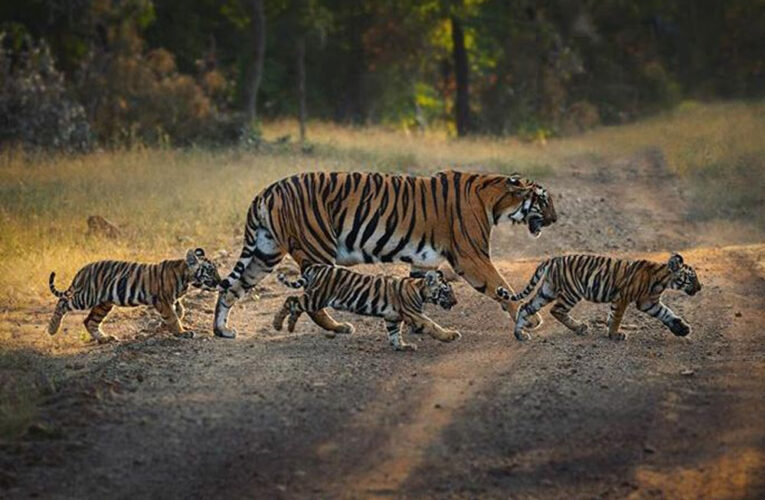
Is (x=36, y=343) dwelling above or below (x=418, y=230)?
below

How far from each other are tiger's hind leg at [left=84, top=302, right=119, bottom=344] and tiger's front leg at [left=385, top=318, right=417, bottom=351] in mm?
2243

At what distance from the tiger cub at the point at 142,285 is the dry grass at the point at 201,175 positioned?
1.84 metres

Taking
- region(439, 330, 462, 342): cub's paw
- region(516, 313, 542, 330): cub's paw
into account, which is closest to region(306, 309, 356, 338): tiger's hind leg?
region(439, 330, 462, 342): cub's paw

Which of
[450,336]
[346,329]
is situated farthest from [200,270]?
[450,336]

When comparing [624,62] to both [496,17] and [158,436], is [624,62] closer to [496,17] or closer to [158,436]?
[496,17]

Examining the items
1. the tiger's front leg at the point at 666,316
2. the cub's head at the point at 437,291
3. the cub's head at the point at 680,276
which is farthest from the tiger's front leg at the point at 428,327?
the cub's head at the point at 680,276

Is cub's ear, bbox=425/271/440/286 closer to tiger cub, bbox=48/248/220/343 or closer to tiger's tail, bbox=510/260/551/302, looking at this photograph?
tiger's tail, bbox=510/260/551/302

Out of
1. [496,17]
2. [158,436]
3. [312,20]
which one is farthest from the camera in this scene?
[496,17]

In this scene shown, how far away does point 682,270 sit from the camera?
1052 centimetres

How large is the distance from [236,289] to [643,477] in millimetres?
4799

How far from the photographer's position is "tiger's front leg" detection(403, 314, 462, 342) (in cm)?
1014

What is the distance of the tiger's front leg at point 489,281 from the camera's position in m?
10.8

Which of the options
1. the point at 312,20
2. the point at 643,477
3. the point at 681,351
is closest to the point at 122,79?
the point at 312,20

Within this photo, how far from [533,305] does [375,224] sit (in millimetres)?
1510
